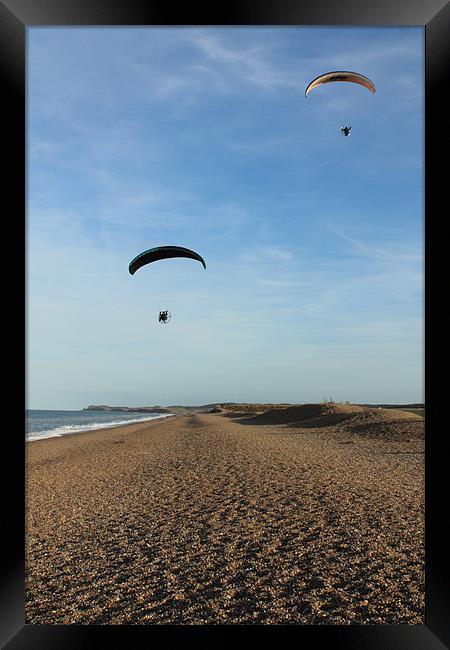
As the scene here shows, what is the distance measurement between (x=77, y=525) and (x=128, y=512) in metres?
1.12

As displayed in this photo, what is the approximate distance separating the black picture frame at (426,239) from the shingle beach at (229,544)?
4.64 ft

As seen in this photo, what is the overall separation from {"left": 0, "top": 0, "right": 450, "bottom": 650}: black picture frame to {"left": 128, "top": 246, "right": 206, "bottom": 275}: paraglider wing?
38.0 ft

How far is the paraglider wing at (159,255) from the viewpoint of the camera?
52.4 ft

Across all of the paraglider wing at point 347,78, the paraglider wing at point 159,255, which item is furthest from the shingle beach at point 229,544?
the paraglider wing at point 347,78

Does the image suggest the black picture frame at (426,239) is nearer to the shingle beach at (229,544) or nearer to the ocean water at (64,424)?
the shingle beach at (229,544)

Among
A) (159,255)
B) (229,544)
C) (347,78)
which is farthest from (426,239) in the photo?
(159,255)

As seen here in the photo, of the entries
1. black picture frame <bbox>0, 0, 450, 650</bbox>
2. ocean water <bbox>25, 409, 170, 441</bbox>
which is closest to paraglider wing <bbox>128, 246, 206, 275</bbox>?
ocean water <bbox>25, 409, 170, 441</bbox>

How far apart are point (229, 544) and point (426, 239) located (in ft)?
18.5

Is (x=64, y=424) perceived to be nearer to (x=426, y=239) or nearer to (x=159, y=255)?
(x=159, y=255)

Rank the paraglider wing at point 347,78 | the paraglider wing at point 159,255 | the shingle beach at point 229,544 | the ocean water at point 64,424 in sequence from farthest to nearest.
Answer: the ocean water at point 64,424 → the paraglider wing at point 159,255 → the paraglider wing at point 347,78 → the shingle beach at point 229,544

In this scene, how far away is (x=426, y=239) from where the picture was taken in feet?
13.6

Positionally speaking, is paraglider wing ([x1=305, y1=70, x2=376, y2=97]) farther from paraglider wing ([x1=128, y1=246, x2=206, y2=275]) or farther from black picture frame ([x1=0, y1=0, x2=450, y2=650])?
black picture frame ([x1=0, y1=0, x2=450, y2=650])

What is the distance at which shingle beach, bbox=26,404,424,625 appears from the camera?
5.46 metres

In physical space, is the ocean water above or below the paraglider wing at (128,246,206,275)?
below
